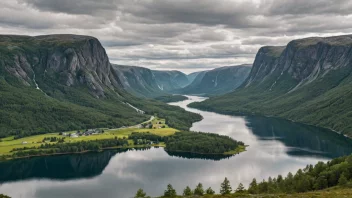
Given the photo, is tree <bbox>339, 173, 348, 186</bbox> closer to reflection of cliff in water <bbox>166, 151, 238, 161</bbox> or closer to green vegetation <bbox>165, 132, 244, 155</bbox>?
reflection of cliff in water <bbox>166, 151, 238, 161</bbox>

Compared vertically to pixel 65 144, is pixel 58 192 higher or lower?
lower

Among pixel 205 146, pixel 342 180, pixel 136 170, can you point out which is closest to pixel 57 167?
pixel 136 170

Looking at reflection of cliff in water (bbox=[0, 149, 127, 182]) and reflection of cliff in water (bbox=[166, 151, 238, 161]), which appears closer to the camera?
reflection of cliff in water (bbox=[0, 149, 127, 182])

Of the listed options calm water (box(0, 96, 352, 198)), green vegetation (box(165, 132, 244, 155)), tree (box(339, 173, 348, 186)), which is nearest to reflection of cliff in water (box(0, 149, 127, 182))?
calm water (box(0, 96, 352, 198))

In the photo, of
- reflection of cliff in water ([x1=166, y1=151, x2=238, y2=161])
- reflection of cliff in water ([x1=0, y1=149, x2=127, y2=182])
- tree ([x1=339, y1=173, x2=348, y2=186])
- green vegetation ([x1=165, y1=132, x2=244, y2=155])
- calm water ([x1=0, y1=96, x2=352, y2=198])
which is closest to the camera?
tree ([x1=339, y1=173, x2=348, y2=186])

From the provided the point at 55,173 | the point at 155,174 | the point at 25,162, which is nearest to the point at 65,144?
the point at 25,162

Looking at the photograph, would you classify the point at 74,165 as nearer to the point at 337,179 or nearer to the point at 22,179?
the point at 22,179

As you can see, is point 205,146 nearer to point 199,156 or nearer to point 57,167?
point 199,156
